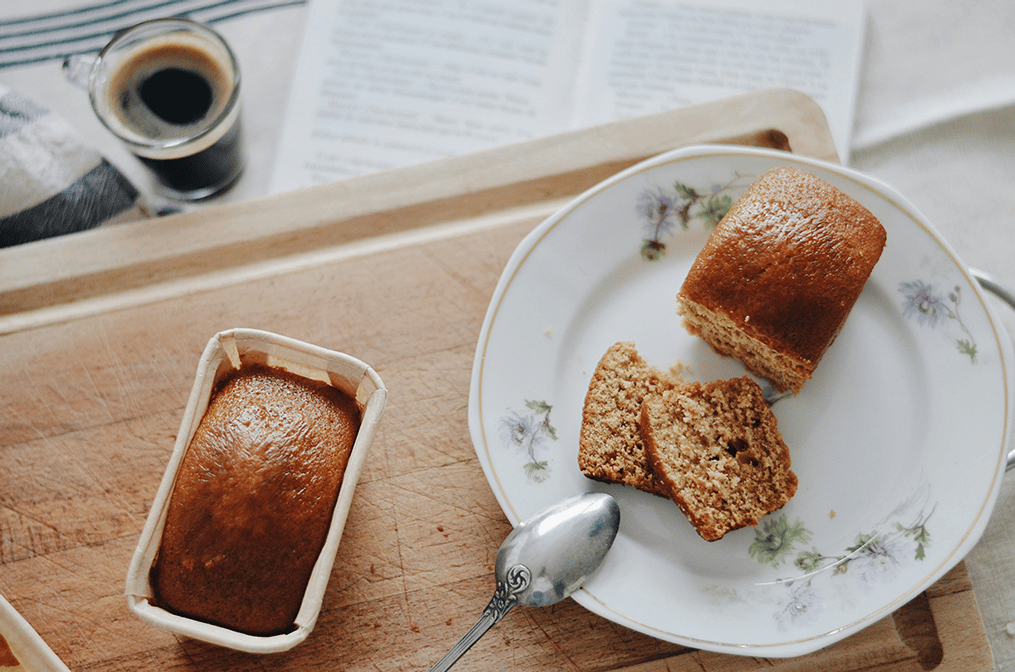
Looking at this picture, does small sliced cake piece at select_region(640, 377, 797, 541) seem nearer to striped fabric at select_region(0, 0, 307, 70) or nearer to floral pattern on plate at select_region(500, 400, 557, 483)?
floral pattern on plate at select_region(500, 400, 557, 483)

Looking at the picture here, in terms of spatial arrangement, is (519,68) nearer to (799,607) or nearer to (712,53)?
(712,53)

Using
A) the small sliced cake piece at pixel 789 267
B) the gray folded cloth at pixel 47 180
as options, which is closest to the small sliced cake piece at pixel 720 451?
the small sliced cake piece at pixel 789 267

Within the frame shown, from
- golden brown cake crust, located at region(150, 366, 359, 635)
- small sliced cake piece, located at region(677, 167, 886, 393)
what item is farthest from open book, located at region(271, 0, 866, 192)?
golden brown cake crust, located at region(150, 366, 359, 635)

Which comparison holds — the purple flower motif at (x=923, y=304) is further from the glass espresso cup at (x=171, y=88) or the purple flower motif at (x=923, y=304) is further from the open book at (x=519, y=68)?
the glass espresso cup at (x=171, y=88)

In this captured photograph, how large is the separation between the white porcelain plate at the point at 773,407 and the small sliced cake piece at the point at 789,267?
0.16 m

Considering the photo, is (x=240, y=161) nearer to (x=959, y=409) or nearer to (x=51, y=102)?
(x=51, y=102)

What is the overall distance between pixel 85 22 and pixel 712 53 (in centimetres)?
217

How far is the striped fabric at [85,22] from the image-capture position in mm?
2396

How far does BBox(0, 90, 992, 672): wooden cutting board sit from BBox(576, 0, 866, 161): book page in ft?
1.17

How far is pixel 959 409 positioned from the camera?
178cm

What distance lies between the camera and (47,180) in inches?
81.4

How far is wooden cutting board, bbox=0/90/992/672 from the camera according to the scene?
173 centimetres

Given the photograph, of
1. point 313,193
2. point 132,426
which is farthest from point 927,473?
point 132,426

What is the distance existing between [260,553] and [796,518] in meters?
1.29
